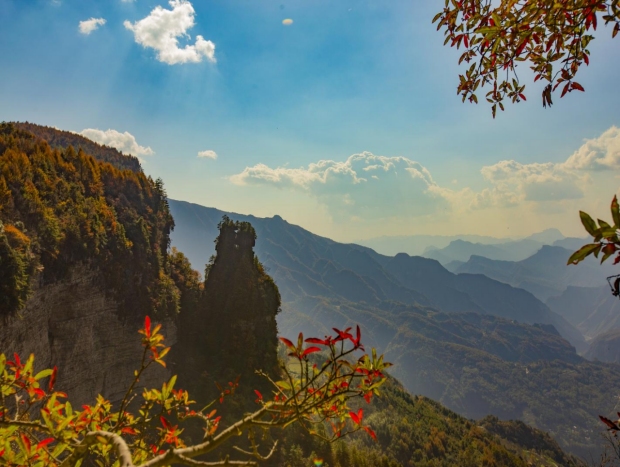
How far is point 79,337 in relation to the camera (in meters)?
17.3

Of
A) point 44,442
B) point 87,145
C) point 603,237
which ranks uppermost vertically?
point 87,145

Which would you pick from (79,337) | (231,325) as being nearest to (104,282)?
(79,337)

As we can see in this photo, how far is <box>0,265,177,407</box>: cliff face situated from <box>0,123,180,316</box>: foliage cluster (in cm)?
86

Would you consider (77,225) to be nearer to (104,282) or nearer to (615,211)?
(104,282)

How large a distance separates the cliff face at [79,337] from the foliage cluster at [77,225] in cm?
86

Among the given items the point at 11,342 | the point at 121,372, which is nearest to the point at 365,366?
the point at 11,342

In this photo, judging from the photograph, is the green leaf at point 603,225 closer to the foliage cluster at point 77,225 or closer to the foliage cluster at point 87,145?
the foliage cluster at point 77,225

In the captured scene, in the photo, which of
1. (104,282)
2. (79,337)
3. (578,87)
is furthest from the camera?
(104,282)

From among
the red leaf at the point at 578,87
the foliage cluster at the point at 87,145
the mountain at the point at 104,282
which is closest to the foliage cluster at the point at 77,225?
the mountain at the point at 104,282

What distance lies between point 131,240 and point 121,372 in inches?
365

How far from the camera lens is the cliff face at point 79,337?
14.0 meters

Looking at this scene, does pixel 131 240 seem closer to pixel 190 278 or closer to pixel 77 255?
pixel 77 255

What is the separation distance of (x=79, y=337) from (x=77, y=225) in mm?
6698

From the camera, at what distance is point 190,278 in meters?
29.4
